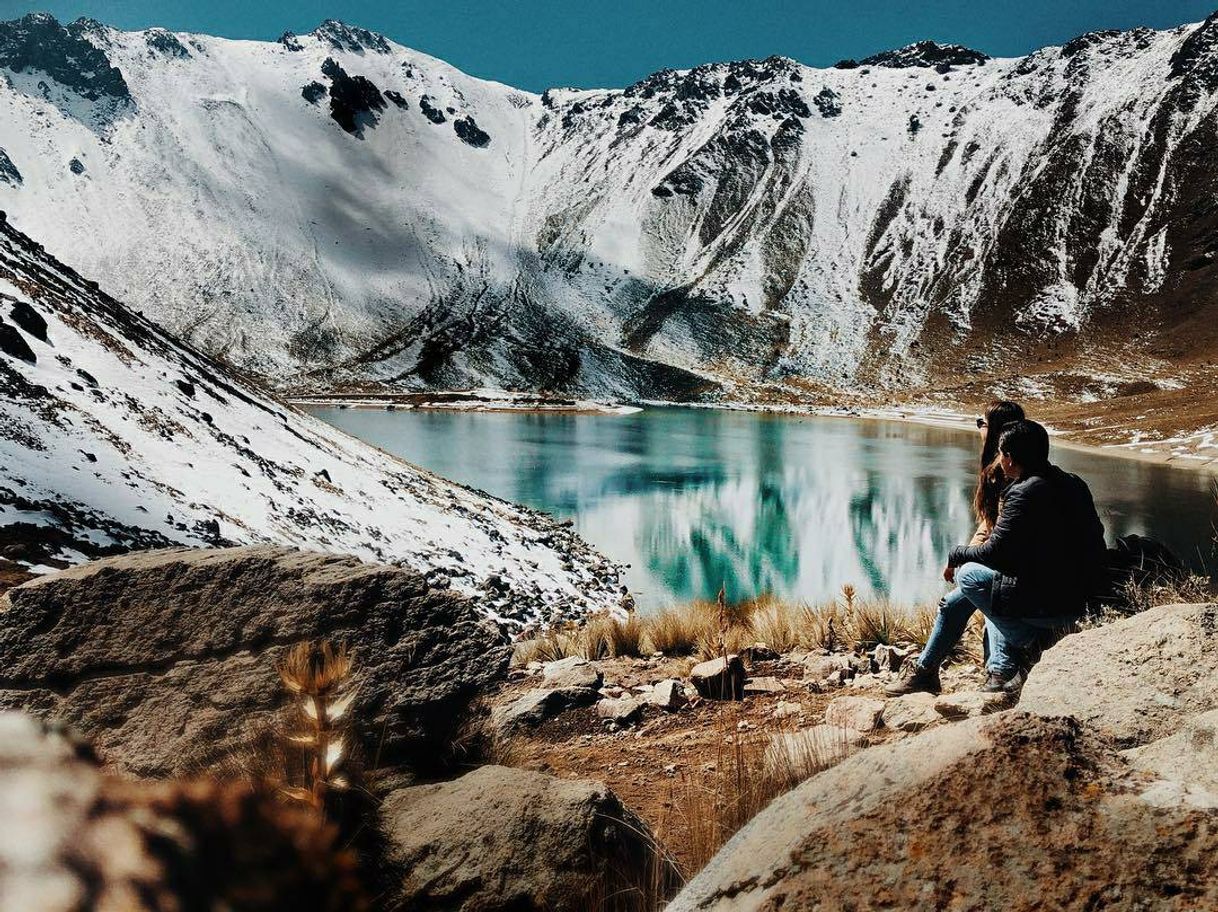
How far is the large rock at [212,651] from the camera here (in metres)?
2.55

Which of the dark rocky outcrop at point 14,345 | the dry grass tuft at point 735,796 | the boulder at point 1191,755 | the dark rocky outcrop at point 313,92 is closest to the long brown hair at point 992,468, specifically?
the dry grass tuft at point 735,796

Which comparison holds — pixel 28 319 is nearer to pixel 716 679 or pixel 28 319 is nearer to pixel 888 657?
pixel 716 679

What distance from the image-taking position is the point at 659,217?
137 metres

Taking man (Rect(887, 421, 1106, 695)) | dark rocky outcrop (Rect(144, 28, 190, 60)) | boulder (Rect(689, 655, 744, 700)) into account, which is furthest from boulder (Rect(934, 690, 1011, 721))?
dark rocky outcrop (Rect(144, 28, 190, 60))

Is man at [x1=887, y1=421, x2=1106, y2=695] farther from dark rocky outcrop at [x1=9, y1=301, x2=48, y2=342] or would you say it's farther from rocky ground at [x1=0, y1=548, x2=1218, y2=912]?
dark rocky outcrop at [x1=9, y1=301, x2=48, y2=342]

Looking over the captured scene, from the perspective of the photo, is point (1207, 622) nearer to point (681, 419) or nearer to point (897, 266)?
point (681, 419)

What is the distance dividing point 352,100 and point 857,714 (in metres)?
183

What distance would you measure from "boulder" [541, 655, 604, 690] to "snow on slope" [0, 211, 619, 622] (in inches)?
149

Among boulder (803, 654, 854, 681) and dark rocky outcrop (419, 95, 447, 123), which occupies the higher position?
dark rocky outcrop (419, 95, 447, 123)

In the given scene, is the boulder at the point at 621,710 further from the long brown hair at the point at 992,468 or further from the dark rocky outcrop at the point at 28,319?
the dark rocky outcrop at the point at 28,319

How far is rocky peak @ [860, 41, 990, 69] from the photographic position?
174000 millimetres

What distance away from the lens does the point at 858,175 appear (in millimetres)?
132375

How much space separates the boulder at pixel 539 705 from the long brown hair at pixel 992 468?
333 cm

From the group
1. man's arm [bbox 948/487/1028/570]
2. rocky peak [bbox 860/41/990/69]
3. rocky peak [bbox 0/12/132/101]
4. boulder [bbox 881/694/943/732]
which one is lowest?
boulder [bbox 881/694/943/732]
